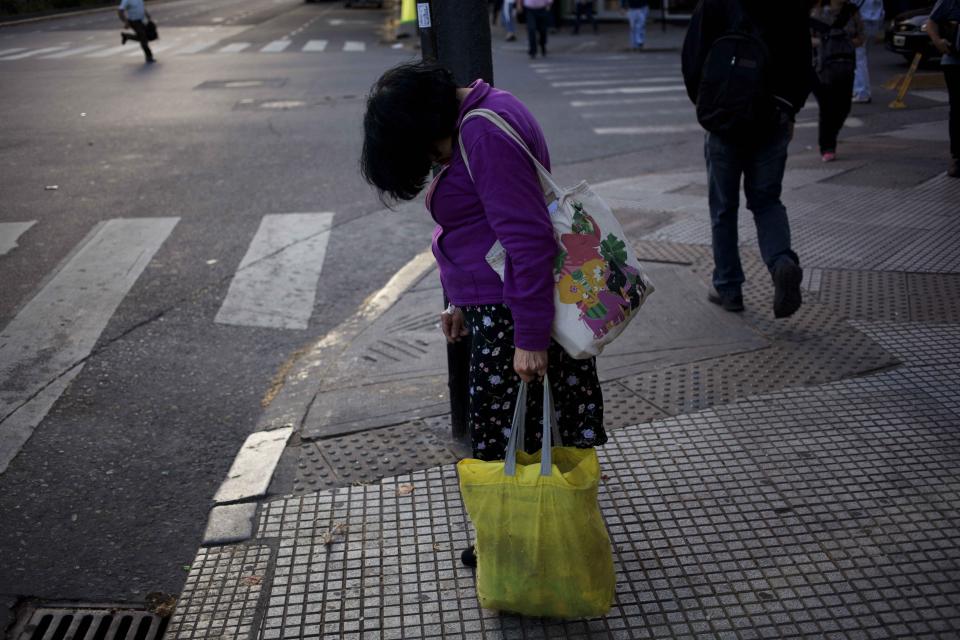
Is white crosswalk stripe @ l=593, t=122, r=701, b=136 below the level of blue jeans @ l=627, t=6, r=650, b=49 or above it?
below

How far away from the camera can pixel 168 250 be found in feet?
22.8

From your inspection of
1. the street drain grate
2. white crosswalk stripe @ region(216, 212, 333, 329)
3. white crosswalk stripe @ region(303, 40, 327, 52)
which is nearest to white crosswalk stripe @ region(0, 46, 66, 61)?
white crosswalk stripe @ region(303, 40, 327, 52)

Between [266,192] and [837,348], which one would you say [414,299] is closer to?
[837,348]

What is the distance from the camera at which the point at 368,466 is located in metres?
3.76

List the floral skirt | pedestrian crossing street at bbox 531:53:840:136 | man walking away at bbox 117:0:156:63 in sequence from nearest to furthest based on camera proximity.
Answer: the floral skirt < pedestrian crossing street at bbox 531:53:840:136 < man walking away at bbox 117:0:156:63

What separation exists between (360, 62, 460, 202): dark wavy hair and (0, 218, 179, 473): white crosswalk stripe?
103 inches

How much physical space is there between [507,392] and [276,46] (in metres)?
21.8

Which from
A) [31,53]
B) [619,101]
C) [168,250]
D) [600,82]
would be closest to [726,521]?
[168,250]

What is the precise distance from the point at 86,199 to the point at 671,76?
11.3m

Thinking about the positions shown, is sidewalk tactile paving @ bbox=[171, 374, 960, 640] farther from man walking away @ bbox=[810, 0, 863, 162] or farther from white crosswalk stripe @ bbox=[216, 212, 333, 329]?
man walking away @ bbox=[810, 0, 863, 162]

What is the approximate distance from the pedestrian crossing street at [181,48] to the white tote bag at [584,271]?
793 inches

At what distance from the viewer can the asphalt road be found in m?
3.69

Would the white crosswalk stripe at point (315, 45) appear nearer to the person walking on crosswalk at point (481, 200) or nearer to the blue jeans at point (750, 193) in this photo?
the blue jeans at point (750, 193)

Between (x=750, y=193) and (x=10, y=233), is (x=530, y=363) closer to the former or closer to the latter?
(x=750, y=193)
